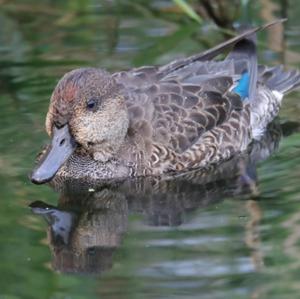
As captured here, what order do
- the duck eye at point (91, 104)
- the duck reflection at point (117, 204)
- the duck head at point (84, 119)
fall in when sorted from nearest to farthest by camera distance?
1. the duck reflection at point (117, 204)
2. the duck head at point (84, 119)
3. the duck eye at point (91, 104)

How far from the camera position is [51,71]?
440 inches

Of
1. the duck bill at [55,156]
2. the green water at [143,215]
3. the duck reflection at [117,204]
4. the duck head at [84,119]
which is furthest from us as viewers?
the duck head at [84,119]

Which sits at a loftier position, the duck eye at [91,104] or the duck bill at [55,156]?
the duck eye at [91,104]

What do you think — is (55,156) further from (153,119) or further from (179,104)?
(179,104)

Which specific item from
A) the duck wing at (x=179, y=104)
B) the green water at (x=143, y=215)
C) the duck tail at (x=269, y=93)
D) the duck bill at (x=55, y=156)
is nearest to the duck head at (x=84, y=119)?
the duck bill at (x=55, y=156)

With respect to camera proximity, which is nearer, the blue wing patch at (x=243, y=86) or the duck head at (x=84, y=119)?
the duck head at (x=84, y=119)

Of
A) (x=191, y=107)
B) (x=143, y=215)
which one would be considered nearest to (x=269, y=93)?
(x=191, y=107)

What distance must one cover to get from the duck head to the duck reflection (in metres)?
0.25

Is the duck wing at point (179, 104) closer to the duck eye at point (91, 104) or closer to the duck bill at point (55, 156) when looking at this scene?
the duck eye at point (91, 104)

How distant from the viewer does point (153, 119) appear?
9.45 metres

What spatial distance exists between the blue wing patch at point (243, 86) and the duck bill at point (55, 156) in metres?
1.68

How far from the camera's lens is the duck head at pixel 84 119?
29.2 feet

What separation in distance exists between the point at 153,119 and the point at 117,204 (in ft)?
2.90

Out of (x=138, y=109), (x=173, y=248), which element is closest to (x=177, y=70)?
(x=138, y=109)
